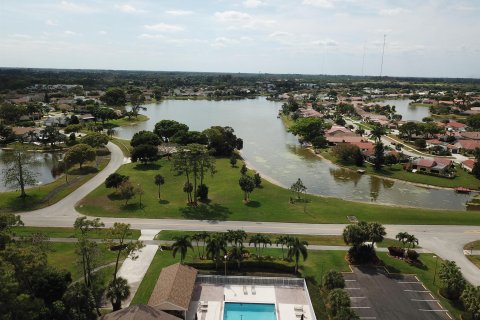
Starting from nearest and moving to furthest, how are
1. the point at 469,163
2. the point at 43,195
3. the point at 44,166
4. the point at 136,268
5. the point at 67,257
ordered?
the point at 136,268
the point at 67,257
the point at 43,195
the point at 44,166
the point at 469,163

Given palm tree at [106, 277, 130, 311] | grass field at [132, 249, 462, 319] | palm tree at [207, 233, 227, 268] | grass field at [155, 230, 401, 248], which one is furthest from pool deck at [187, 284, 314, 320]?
grass field at [155, 230, 401, 248]

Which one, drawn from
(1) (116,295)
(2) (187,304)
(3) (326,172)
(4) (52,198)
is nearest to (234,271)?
(2) (187,304)

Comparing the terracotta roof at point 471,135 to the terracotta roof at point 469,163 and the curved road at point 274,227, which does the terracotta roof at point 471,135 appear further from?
the curved road at point 274,227

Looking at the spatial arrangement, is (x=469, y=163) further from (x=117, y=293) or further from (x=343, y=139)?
(x=117, y=293)

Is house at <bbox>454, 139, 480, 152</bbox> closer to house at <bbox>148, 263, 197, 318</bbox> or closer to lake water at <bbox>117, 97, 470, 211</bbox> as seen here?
lake water at <bbox>117, 97, 470, 211</bbox>

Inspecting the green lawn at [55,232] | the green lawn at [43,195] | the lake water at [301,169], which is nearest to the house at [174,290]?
the green lawn at [55,232]

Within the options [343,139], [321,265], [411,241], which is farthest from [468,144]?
[321,265]
